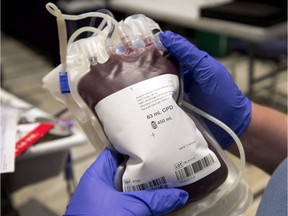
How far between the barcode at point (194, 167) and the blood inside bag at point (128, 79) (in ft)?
0.05

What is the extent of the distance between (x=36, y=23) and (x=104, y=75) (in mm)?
2494

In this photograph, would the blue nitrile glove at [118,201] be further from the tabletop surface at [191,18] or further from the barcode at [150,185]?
the tabletop surface at [191,18]

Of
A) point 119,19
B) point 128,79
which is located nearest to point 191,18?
point 119,19

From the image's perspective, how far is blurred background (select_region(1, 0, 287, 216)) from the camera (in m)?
0.97

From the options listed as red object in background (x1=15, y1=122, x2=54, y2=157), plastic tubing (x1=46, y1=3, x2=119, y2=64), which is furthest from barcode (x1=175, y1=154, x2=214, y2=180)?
red object in background (x1=15, y1=122, x2=54, y2=157)

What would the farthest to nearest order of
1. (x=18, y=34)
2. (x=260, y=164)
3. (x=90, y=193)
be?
(x=18, y=34) < (x=260, y=164) < (x=90, y=193)

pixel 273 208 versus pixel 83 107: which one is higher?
pixel 83 107

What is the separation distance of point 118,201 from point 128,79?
0.17m

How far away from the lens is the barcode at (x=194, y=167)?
54cm

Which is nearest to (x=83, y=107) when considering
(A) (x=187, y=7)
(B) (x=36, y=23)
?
(A) (x=187, y=7)

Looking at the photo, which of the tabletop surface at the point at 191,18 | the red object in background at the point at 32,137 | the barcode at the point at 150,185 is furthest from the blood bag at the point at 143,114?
the tabletop surface at the point at 191,18

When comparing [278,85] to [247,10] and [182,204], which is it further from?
[182,204]

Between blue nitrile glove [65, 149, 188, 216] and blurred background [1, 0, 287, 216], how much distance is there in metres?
0.15

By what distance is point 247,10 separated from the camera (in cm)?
170
